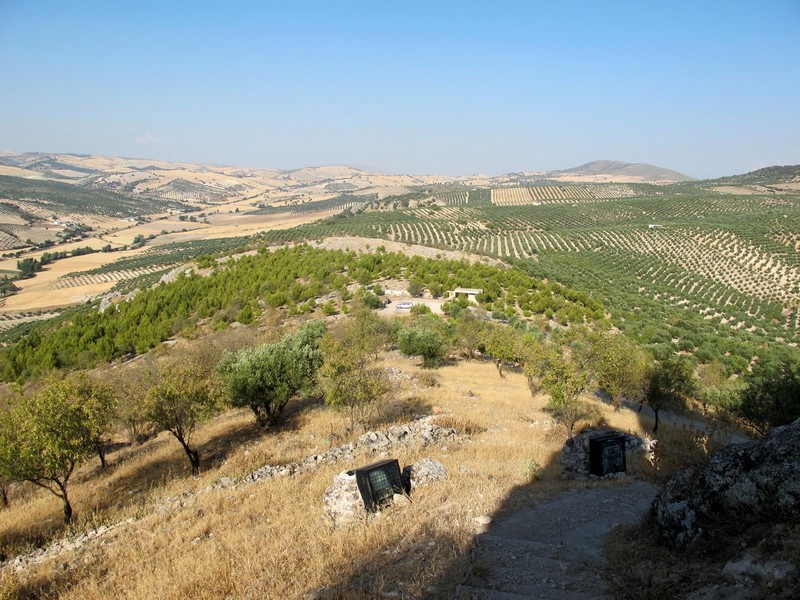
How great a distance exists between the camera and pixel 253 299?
150 feet

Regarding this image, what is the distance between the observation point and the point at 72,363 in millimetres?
36688

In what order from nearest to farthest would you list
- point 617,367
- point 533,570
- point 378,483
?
point 533,570
point 378,483
point 617,367

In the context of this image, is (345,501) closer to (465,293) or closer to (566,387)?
(566,387)

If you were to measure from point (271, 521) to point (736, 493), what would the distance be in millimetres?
8572

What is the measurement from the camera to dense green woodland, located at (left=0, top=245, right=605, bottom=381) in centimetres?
3844

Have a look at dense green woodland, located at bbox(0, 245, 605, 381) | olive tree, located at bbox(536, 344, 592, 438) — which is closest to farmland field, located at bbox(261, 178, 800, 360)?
dense green woodland, located at bbox(0, 245, 605, 381)

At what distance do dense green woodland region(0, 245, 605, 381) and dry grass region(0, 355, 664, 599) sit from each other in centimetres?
2388

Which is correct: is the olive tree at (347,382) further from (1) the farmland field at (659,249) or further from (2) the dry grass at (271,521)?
(1) the farmland field at (659,249)

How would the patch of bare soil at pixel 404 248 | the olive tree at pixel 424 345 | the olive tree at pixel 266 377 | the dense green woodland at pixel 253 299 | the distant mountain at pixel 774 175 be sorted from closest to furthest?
the olive tree at pixel 266 377, the olive tree at pixel 424 345, the dense green woodland at pixel 253 299, the patch of bare soil at pixel 404 248, the distant mountain at pixel 774 175

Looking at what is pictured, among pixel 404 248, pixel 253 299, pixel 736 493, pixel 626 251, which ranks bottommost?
pixel 253 299

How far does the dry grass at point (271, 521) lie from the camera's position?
702cm

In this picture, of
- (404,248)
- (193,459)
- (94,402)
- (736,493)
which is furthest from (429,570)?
(404,248)

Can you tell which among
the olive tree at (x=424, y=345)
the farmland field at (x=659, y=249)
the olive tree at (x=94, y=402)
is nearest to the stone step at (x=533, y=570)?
the olive tree at (x=94, y=402)

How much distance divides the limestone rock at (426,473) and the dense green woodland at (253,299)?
31.0m
